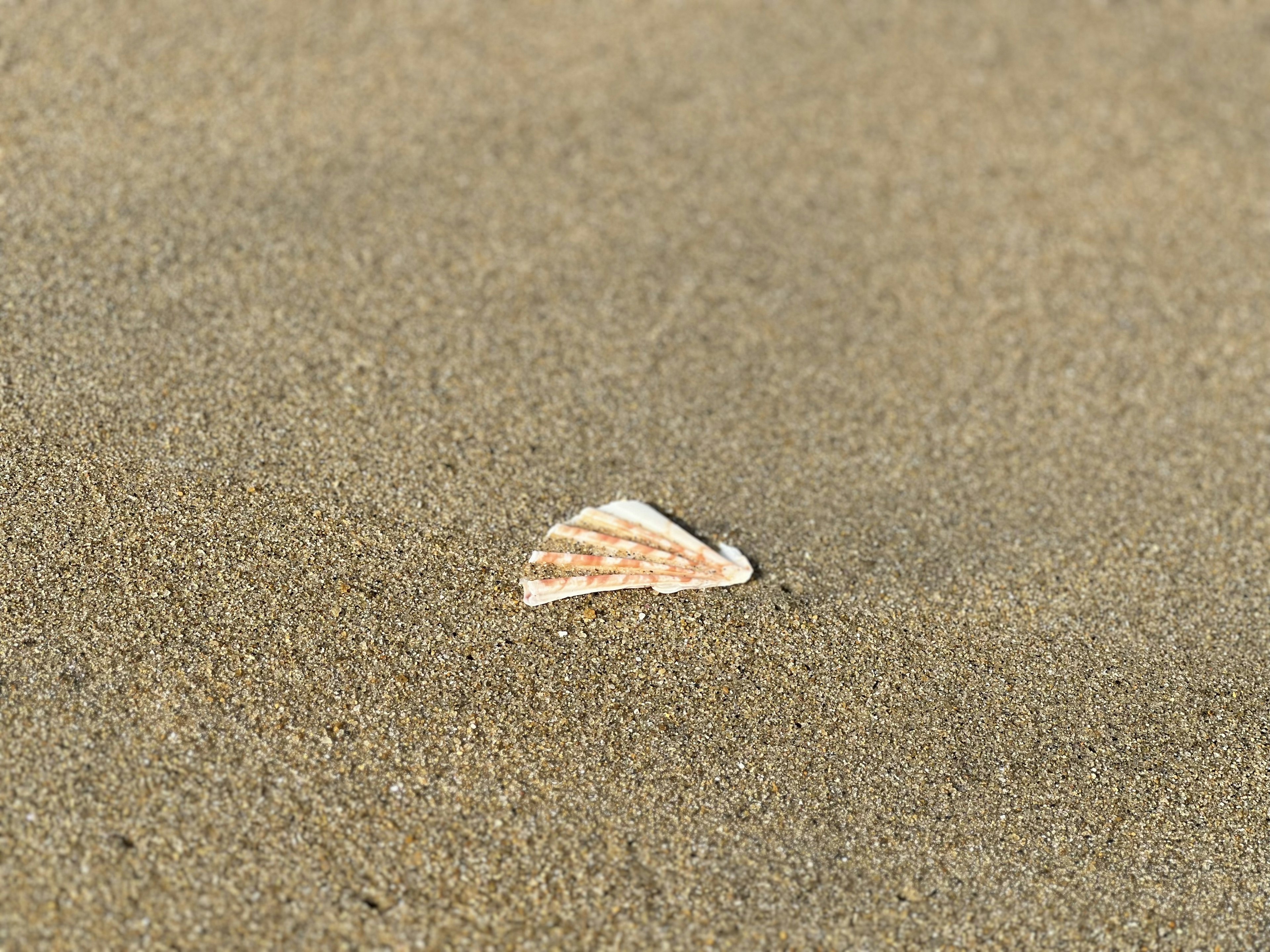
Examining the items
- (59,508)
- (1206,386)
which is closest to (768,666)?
(59,508)

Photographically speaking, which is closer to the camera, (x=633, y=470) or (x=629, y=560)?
(x=629, y=560)

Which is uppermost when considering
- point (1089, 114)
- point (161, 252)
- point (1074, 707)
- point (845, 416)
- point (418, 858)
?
point (1089, 114)

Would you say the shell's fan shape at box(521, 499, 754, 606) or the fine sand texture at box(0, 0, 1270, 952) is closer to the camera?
the fine sand texture at box(0, 0, 1270, 952)

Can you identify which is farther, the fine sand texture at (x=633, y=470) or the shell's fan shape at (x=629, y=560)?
the shell's fan shape at (x=629, y=560)

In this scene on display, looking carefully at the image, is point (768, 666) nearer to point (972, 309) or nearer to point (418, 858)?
point (418, 858)
